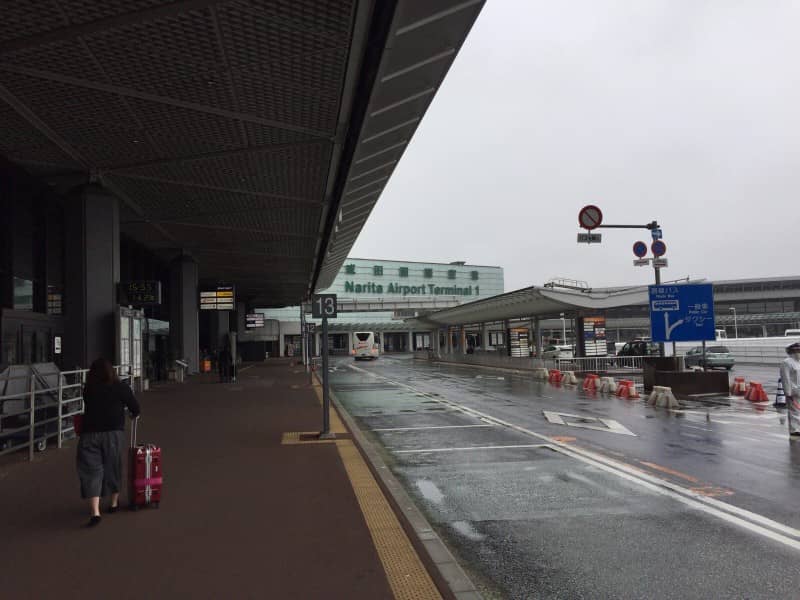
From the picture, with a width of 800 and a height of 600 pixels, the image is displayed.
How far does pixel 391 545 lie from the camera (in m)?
5.23

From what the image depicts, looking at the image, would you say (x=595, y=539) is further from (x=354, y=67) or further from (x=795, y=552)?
(x=354, y=67)

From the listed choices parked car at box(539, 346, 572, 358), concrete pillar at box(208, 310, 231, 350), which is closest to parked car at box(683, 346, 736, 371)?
parked car at box(539, 346, 572, 358)

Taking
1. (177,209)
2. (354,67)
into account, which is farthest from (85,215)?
(354,67)

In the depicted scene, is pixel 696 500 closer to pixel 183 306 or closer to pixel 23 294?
pixel 23 294

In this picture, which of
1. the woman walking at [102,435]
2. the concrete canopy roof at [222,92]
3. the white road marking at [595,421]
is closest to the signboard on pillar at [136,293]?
the concrete canopy roof at [222,92]

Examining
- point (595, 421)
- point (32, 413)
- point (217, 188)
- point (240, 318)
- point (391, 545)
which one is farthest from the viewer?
point (240, 318)

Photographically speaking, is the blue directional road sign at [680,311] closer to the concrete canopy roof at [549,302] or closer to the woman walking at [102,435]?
the concrete canopy roof at [549,302]

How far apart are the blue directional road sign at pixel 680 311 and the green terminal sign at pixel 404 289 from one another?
64946mm

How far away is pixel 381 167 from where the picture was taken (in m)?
16.5

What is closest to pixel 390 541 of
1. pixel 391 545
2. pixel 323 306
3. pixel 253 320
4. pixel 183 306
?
pixel 391 545

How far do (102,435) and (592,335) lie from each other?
29.2 metres

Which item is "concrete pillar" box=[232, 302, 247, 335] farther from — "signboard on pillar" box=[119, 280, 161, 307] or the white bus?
"signboard on pillar" box=[119, 280, 161, 307]

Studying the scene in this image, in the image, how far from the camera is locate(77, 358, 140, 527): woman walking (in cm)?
598

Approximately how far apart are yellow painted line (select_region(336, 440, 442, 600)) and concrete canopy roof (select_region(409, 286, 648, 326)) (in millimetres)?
23691
